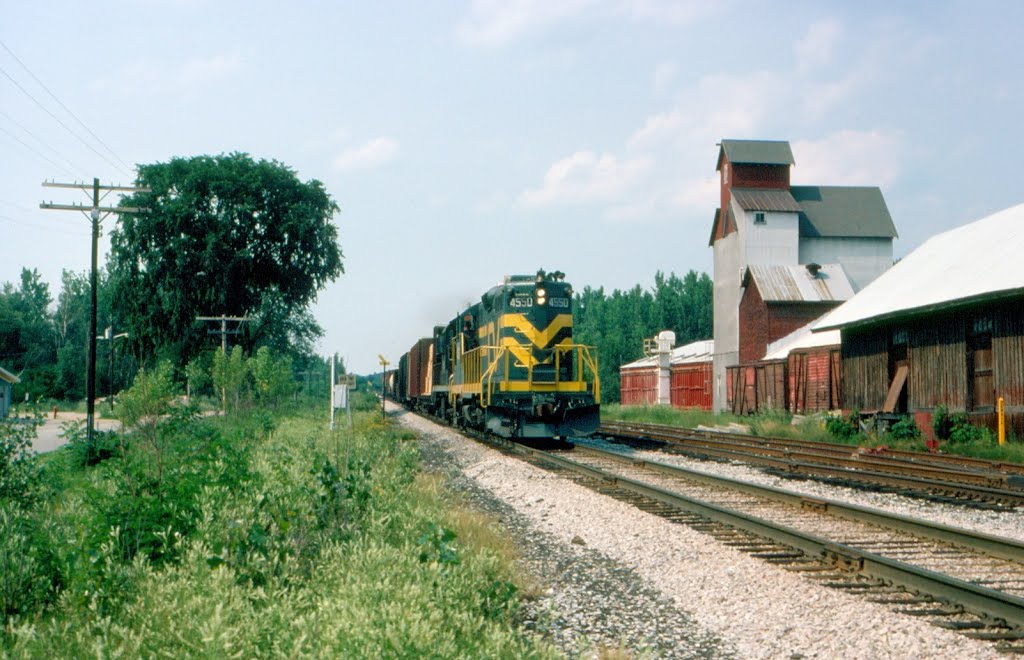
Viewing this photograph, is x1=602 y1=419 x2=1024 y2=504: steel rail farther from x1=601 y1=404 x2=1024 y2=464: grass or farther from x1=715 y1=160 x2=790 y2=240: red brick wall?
x1=715 y1=160 x2=790 y2=240: red brick wall

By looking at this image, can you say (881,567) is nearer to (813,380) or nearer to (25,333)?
(813,380)

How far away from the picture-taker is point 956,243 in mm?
26641

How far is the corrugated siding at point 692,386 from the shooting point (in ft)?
161

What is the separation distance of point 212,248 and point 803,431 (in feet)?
90.1

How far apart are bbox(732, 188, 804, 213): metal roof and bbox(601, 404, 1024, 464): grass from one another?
17.9 metres

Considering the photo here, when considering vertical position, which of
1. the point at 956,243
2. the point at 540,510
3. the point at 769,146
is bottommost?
the point at 540,510

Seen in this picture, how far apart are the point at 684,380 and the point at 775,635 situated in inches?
1858

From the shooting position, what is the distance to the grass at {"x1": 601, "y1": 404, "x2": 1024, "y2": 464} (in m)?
18.0

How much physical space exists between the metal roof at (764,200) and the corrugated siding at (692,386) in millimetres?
11333

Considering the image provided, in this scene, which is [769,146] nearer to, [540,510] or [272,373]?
[272,373]

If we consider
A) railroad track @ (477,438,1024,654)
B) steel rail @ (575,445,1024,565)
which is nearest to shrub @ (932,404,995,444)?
steel rail @ (575,445,1024,565)

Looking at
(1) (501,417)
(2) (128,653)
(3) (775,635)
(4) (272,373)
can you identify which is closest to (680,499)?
(3) (775,635)

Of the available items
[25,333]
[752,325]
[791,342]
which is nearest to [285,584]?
[791,342]

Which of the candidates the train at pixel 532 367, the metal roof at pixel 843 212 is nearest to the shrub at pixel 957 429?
the train at pixel 532 367
